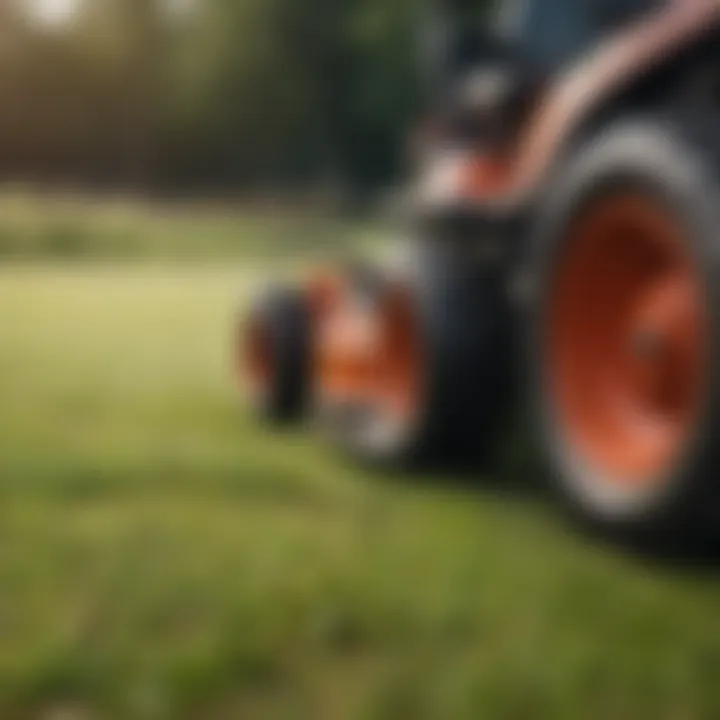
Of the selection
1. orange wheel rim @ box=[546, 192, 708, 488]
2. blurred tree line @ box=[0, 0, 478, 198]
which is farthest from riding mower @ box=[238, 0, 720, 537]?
blurred tree line @ box=[0, 0, 478, 198]

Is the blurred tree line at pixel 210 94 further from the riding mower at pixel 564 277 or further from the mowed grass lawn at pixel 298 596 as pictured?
the mowed grass lawn at pixel 298 596

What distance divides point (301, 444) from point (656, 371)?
14.0 inches

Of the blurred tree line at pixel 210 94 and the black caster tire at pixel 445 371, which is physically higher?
the blurred tree line at pixel 210 94

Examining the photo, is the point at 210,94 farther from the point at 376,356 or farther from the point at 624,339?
the point at 624,339

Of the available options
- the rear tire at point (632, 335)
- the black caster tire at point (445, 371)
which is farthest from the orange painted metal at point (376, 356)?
the rear tire at point (632, 335)

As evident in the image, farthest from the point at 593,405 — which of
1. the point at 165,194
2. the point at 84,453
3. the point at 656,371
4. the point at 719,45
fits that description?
the point at 165,194

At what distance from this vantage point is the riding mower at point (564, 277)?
0.75 meters

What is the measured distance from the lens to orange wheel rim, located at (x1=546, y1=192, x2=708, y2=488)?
2.55 feet

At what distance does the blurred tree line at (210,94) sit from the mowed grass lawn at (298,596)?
1.47 feet

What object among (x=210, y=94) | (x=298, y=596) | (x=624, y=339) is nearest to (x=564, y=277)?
(x=624, y=339)

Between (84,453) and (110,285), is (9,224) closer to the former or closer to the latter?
(110,285)

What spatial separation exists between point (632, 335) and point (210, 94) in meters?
0.87

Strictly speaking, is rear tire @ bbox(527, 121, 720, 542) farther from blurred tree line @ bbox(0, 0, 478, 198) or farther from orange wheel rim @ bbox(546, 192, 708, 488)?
blurred tree line @ bbox(0, 0, 478, 198)

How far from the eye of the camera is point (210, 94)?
1.59m
